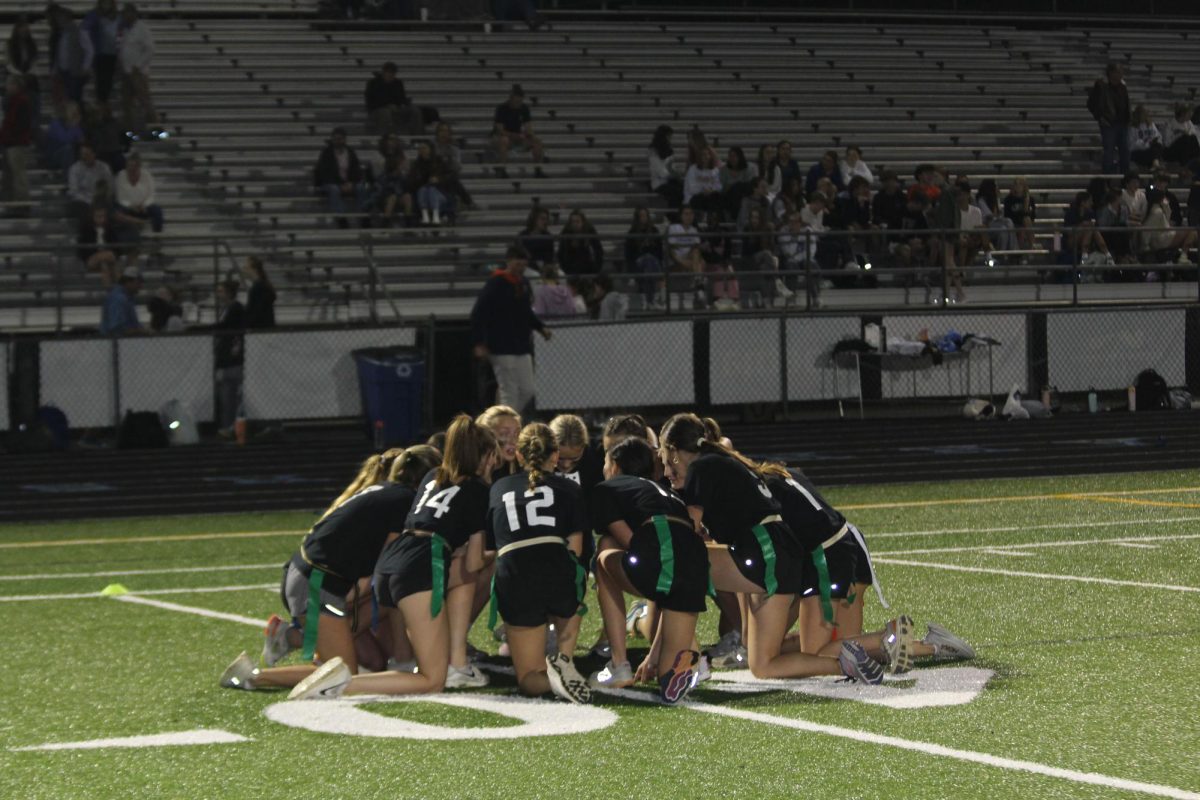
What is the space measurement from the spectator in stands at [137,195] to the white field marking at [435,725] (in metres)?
15.8

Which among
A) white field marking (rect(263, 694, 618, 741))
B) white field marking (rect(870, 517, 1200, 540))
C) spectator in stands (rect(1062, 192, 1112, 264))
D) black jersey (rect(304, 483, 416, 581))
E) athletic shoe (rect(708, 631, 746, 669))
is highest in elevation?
spectator in stands (rect(1062, 192, 1112, 264))

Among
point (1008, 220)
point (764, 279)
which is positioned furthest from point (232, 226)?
point (1008, 220)

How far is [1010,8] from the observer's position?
35844 millimetres

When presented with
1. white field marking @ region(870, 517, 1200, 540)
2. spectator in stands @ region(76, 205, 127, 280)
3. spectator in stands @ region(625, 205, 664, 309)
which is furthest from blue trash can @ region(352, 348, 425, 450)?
white field marking @ region(870, 517, 1200, 540)

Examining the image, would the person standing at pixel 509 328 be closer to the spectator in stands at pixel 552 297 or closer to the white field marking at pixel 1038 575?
the spectator in stands at pixel 552 297

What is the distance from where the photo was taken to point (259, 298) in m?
20.3

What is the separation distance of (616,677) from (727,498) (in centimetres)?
95

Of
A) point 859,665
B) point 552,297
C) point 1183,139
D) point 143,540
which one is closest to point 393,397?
point 552,297

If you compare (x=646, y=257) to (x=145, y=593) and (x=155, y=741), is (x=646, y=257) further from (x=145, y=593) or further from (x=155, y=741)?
(x=155, y=741)

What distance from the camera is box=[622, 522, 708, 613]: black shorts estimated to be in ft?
27.0

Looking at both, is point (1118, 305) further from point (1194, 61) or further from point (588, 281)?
point (1194, 61)

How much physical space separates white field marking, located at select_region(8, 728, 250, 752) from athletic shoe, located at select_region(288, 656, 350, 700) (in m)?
0.63

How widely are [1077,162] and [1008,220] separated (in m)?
4.71

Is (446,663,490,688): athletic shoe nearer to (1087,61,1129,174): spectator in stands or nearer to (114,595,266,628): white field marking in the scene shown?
(114,595,266,628): white field marking
